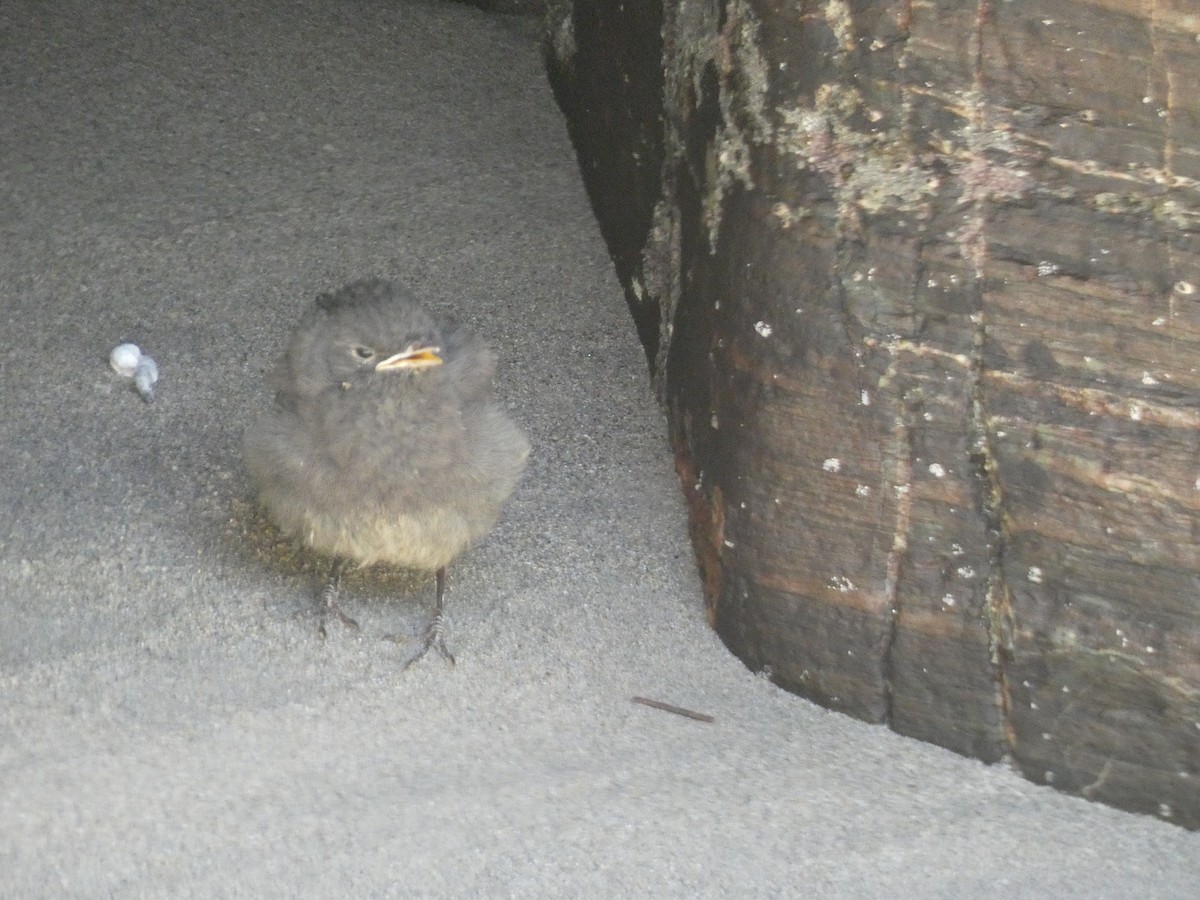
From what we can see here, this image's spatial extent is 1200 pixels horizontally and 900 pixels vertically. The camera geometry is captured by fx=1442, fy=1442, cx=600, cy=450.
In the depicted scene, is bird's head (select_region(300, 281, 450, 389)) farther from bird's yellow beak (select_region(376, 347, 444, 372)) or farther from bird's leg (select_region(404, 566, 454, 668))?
bird's leg (select_region(404, 566, 454, 668))

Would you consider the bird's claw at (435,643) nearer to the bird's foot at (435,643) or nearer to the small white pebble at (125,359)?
the bird's foot at (435,643)

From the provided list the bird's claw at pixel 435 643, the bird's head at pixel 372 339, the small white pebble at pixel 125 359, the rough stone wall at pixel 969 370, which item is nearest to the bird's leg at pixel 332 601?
the bird's claw at pixel 435 643

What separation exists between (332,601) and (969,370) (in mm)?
1516

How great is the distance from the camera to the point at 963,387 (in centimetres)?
289

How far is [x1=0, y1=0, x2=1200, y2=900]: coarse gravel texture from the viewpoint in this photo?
2.72 m

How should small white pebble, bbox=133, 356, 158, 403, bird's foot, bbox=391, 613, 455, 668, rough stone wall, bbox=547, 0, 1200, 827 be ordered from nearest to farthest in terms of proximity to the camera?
1. rough stone wall, bbox=547, 0, 1200, 827
2. bird's foot, bbox=391, 613, 455, 668
3. small white pebble, bbox=133, 356, 158, 403

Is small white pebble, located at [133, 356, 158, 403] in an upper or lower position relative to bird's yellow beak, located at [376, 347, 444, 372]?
lower

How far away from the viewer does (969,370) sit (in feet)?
9.45

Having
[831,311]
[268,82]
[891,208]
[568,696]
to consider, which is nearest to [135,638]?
[568,696]

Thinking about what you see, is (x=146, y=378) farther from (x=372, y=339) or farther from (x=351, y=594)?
(x=372, y=339)

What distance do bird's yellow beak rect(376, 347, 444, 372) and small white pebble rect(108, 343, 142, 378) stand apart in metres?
1.22

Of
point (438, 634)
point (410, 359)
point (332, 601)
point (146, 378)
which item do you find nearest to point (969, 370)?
point (410, 359)

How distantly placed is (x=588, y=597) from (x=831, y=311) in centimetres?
95

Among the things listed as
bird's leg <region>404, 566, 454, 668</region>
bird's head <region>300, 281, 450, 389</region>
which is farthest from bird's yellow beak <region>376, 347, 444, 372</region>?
bird's leg <region>404, 566, 454, 668</region>
